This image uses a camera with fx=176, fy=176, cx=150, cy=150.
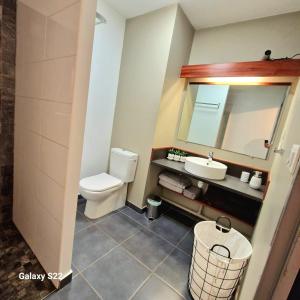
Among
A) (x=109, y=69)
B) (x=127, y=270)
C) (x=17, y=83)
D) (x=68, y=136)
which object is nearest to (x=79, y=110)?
(x=68, y=136)

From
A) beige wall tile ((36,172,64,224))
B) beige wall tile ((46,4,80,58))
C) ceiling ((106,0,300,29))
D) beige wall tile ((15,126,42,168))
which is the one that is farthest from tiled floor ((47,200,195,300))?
ceiling ((106,0,300,29))

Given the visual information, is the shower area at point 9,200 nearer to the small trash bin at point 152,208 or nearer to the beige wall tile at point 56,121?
the beige wall tile at point 56,121

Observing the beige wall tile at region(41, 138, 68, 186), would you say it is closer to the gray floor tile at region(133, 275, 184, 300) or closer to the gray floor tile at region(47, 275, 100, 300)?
the gray floor tile at region(47, 275, 100, 300)

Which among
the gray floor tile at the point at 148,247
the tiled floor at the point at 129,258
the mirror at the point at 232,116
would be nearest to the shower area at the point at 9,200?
the tiled floor at the point at 129,258

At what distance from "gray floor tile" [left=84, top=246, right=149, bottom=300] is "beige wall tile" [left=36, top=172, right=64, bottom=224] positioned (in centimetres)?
59

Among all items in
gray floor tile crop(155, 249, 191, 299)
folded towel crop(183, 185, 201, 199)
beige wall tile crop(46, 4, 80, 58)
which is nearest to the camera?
beige wall tile crop(46, 4, 80, 58)

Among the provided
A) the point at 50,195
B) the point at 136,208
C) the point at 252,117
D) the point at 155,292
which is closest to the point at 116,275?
the point at 155,292

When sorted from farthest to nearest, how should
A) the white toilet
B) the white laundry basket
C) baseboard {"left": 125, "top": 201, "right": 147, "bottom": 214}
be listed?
baseboard {"left": 125, "top": 201, "right": 147, "bottom": 214}
the white toilet
the white laundry basket

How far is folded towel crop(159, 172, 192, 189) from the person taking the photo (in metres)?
2.07

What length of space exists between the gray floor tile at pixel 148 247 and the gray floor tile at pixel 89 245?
19 cm

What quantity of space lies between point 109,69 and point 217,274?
227 cm

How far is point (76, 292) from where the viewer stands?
1182 mm

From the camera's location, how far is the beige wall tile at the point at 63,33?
2.81ft

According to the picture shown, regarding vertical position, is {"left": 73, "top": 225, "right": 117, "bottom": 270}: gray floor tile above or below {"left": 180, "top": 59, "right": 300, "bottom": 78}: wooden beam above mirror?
below
